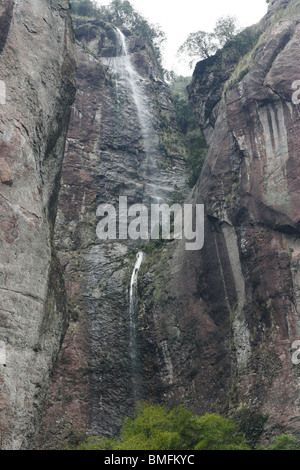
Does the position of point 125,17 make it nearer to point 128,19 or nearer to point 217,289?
point 128,19

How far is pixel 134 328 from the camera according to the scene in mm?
26562

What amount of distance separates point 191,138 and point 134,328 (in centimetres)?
1866

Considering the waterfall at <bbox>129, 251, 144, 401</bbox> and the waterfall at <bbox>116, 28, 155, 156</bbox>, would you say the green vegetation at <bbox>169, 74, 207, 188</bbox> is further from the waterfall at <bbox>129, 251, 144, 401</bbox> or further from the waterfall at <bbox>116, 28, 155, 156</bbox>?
the waterfall at <bbox>129, 251, 144, 401</bbox>

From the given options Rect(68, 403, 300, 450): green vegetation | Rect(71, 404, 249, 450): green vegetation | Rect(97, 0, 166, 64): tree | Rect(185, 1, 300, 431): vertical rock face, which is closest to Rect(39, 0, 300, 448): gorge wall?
Rect(185, 1, 300, 431): vertical rock face

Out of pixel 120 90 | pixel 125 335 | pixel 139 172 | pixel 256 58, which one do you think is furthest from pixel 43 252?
pixel 120 90

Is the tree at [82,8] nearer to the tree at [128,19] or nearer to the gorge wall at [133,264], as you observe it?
the tree at [128,19]

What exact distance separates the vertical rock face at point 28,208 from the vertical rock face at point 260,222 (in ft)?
26.6

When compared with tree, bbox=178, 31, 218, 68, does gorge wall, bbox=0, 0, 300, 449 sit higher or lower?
lower

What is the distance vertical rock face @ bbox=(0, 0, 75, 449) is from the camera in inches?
568

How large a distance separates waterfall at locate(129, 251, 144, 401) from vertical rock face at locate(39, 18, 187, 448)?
0.15 metres

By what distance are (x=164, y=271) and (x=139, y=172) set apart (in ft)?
33.2

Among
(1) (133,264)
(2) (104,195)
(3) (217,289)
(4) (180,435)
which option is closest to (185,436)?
(4) (180,435)

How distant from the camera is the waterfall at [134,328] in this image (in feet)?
81.7

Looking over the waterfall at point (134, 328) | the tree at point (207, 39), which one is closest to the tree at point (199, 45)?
the tree at point (207, 39)
